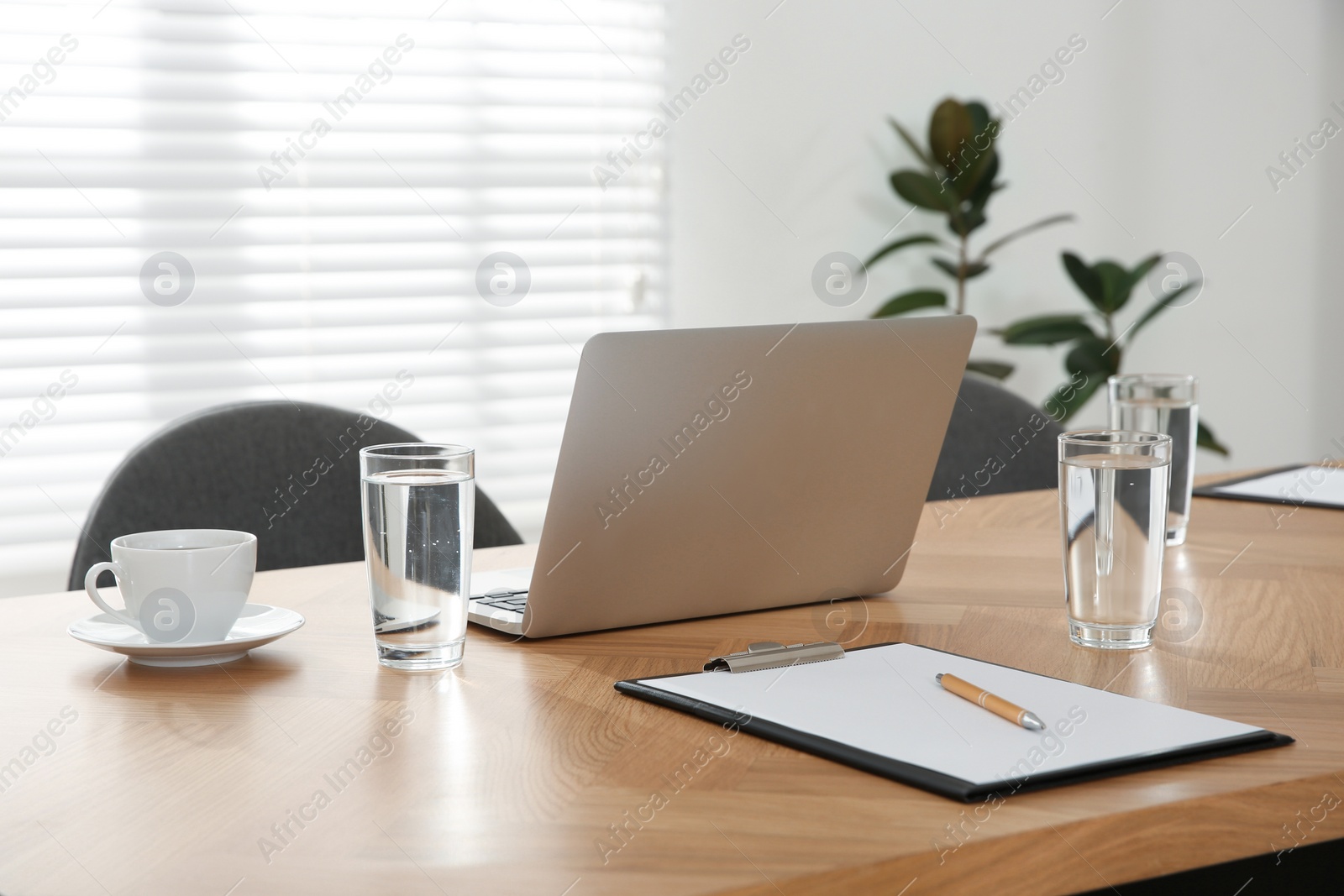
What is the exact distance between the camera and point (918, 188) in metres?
2.95

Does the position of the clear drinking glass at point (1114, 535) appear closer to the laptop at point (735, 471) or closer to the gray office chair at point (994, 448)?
the laptop at point (735, 471)

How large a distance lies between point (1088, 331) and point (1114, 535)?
7.58 ft

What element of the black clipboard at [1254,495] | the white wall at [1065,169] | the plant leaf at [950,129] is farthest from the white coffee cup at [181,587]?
the plant leaf at [950,129]

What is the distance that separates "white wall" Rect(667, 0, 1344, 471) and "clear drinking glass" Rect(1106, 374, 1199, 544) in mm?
1758

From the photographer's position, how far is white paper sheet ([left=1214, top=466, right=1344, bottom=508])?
1443 mm

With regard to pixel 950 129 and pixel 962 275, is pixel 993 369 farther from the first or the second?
pixel 950 129

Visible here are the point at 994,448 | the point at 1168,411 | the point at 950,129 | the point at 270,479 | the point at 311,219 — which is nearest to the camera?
the point at 1168,411

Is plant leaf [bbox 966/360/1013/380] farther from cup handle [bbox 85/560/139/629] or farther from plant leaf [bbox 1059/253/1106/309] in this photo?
cup handle [bbox 85/560/139/629]

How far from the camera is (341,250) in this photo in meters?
2.58

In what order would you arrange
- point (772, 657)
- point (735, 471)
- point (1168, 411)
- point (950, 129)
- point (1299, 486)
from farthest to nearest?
point (950, 129), point (1299, 486), point (1168, 411), point (735, 471), point (772, 657)

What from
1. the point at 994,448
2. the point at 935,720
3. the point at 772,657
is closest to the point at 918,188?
the point at 994,448

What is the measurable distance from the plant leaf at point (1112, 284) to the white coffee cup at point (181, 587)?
8.38 ft

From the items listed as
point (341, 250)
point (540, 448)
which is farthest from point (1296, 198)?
point (341, 250)

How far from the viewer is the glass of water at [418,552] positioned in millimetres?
820
